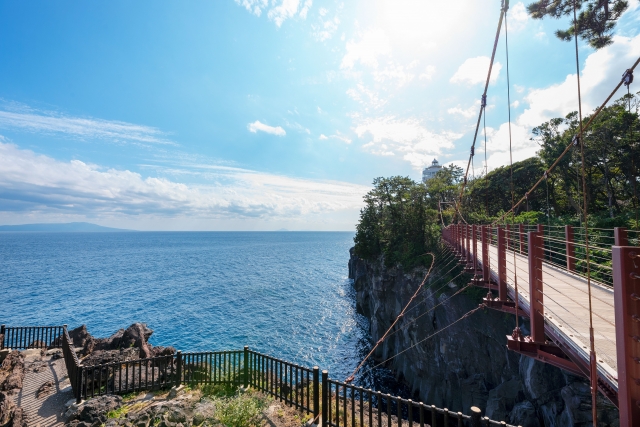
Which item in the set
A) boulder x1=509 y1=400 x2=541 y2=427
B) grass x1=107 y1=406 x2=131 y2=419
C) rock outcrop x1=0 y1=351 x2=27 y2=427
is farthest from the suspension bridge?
rock outcrop x1=0 y1=351 x2=27 y2=427

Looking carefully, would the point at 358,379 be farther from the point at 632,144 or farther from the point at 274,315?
the point at 632,144

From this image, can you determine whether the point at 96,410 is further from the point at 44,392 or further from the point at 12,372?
the point at 12,372

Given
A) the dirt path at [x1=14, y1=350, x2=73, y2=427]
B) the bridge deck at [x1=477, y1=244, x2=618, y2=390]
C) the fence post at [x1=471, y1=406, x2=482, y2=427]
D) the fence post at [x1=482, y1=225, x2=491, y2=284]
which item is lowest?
the dirt path at [x1=14, y1=350, x2=73, y2=427]

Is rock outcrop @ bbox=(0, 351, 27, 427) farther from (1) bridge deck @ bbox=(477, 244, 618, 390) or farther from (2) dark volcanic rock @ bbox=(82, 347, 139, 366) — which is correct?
(1) bridge deck @ bbox=(477, 244, 618, 390)

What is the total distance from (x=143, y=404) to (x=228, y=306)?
94.9 ft

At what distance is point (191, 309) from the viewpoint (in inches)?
1366

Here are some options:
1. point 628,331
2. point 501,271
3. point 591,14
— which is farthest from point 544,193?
point 628,331

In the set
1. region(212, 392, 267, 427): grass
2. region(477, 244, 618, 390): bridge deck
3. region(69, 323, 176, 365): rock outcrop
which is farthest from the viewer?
region(69, 323, 176, 365): rock outcrop

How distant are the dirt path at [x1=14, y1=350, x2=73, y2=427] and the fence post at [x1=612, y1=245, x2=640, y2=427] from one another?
11174 millimetres

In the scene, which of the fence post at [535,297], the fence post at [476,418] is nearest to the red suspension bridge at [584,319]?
the fence post at [535,297]

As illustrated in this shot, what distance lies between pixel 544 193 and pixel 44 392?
40.4m

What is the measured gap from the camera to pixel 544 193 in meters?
32.2

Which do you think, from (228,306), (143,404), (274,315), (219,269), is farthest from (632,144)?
(219,269)

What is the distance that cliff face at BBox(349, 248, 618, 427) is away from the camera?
9227 mm
